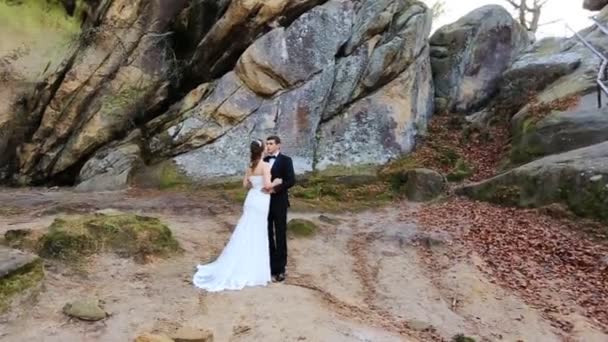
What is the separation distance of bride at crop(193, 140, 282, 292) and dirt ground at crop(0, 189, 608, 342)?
279 millimetres

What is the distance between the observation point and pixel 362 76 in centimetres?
1745

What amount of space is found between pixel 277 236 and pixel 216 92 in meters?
9.13

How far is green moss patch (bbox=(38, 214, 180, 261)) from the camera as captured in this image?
8086mm

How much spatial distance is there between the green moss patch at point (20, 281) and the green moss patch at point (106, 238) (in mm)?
919

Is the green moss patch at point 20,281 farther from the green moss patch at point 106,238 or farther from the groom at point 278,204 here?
the groom at point 278,204

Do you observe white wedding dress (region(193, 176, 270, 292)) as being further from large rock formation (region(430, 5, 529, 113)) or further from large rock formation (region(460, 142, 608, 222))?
large rock formation (region(430, 5, 529, 113))

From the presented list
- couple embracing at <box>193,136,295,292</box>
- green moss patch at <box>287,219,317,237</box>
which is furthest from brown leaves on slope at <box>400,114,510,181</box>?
couple embracing at <box>193,136,295,292</box>

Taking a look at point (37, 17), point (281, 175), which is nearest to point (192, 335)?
point (281, 175)

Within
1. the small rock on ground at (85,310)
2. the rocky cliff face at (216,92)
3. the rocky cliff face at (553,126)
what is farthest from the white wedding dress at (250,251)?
the rocky cliff face at (216,92)

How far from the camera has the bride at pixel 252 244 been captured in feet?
26.0

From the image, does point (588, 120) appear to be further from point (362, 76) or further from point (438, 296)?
point (438, 296)

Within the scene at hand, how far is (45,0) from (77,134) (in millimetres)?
5165

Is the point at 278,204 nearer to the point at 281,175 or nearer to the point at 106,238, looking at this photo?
the point at 281,175

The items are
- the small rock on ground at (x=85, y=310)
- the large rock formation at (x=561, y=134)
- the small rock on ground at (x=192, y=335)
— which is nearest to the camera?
the small rock on ground at (x=192, y=335)
